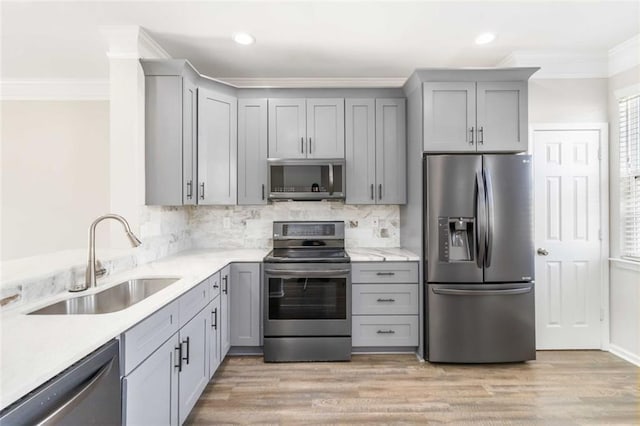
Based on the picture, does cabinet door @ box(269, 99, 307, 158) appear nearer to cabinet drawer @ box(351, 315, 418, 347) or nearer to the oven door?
the oven door

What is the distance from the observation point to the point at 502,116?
2840 mm

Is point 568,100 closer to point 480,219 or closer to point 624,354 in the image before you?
point 480,219

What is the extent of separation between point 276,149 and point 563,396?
3.05 metres

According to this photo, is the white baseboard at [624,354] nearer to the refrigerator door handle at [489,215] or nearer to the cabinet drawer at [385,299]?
the refrigerator door handle at [489,215]

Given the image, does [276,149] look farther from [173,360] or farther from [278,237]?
[173,360]

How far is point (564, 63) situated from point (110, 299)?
417 centimetres

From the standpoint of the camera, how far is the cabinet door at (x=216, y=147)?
290 centimetres

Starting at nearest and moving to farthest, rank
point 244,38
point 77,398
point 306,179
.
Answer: point 77,398
point 244,38
point 306,179

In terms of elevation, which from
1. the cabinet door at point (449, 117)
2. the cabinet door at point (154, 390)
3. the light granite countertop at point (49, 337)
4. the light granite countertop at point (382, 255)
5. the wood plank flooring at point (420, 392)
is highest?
the cabinet door at point (449, 117)

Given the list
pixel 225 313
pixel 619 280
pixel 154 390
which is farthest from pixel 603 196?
pixel 154 390

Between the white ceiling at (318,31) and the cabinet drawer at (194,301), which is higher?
the white ceiling at (318,31)

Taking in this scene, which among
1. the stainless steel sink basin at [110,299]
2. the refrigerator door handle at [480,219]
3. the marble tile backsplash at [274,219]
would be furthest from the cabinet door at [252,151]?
the refrigerator door handle at [480,219]

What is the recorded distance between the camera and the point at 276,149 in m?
3.22

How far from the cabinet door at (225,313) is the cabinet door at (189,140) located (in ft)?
2.29
